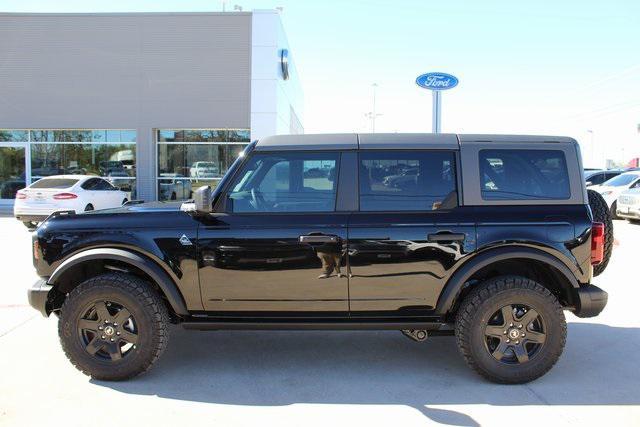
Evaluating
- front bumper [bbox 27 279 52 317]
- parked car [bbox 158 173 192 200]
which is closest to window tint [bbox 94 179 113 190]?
parked car [bbox 158 173 192 200]

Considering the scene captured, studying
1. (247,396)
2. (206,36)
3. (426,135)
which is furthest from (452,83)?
(206,36)

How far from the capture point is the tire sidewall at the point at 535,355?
3.97 meters

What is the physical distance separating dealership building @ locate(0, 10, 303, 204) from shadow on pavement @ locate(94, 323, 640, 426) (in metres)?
13.9

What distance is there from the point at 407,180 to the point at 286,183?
0.92m

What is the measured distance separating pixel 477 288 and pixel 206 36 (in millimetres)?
16435

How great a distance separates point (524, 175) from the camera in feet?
13.6

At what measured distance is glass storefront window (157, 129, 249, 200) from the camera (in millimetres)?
18641

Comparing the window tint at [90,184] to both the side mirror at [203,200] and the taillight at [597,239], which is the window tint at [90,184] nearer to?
the side mirror at [203,200]

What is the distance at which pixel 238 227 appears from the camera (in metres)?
4.00

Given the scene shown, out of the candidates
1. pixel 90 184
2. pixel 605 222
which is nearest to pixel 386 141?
pixel 605 222

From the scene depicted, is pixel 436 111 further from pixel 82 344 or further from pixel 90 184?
pixel 90 184

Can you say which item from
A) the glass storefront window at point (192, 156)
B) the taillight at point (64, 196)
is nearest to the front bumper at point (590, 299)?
the taillight at point (64, 196)

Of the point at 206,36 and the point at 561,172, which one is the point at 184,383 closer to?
the point at 561,172

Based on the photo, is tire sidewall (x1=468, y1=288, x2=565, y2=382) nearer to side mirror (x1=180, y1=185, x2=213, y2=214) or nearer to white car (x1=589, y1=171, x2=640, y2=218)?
side mirror (x1=180, y1=185, x2=213, y2=214)
